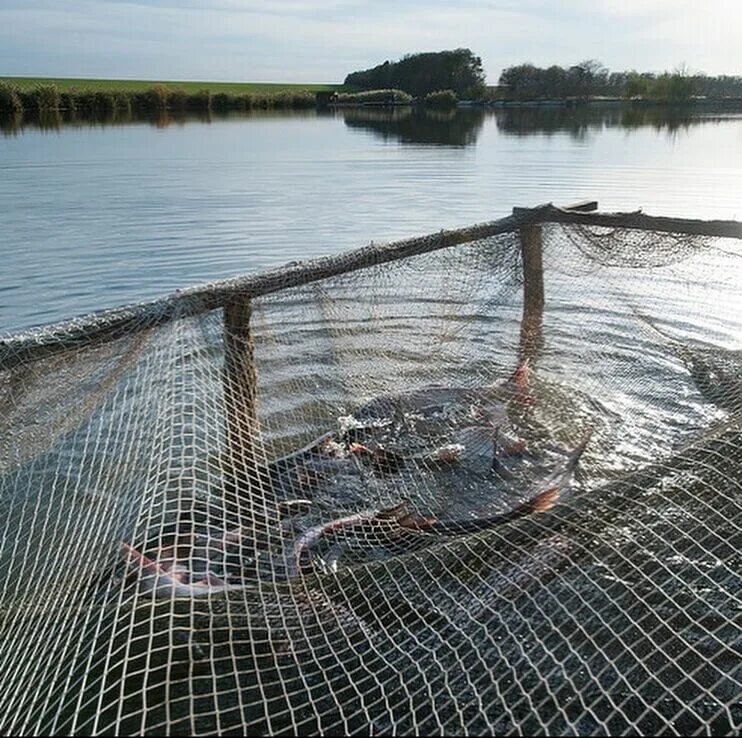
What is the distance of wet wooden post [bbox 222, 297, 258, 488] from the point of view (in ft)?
17.7

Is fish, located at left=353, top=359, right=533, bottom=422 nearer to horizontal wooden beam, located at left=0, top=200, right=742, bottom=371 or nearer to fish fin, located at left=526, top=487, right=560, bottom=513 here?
horizontal wooden beam, located at left=0, top=200, right=742, bottom=371

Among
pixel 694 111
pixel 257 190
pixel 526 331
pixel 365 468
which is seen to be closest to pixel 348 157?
pixel 257 190

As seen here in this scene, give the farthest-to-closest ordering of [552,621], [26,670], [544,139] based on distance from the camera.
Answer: [544,139]
[26,670]
[552,621]

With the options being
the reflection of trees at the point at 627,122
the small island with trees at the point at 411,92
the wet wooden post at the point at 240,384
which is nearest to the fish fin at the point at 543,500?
the wet wooden post at the point at 240,384

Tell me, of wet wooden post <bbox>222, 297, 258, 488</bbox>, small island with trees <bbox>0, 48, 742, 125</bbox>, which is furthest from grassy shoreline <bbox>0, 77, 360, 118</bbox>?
wet wooden post <bbox>222, 297, 258, 488</bbox>

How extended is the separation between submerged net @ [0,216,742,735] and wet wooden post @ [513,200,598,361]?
0.07 meters

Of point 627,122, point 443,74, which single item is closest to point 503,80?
point 443,74

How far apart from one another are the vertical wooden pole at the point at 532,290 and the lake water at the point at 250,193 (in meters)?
6.34

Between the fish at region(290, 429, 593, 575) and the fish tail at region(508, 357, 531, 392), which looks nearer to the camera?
the fish at region(290, 429, 593, 575)

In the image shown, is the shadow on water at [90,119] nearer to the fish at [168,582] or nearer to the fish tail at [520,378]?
the fish tail at [520,378]

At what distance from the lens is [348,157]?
106 ft

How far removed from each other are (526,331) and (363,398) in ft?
8.71

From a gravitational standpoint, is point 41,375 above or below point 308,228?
above

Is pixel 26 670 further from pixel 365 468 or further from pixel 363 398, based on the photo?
pixel 363 398
